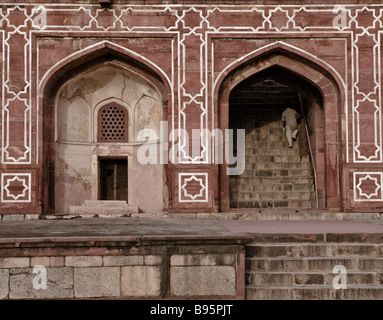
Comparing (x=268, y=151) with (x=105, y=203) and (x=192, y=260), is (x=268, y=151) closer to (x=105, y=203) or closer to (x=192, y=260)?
(x=105, y=203)

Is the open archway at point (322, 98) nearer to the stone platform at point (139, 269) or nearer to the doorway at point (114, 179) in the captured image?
the doorway at point (114, 179)

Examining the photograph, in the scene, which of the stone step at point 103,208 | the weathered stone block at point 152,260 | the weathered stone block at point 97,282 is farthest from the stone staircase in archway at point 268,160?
the weathered stone block at point 97,282

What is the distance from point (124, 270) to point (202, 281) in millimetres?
769

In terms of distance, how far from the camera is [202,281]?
4.40 metres

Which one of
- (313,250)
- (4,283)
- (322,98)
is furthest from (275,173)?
(4,283)

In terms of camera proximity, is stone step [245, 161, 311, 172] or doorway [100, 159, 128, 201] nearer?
doorway [100, 159, 128, 201]

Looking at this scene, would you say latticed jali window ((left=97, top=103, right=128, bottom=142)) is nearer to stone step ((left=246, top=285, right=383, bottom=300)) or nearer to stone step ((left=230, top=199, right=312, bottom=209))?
stone step ((left=230, top=199, right=312, bottom=209))

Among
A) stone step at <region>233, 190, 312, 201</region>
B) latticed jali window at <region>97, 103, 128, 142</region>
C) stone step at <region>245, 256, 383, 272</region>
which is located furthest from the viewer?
latticed jali window at <region>97, 103, 128, 142</region>

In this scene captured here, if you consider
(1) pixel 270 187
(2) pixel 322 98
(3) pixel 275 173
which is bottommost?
(1) pixel 270 187

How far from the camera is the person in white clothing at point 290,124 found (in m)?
10.4

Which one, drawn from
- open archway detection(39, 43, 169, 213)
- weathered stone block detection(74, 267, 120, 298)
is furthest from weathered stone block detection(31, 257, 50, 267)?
open archway detection(39, 43, 169, 213)

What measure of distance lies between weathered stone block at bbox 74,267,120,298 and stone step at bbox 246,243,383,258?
4.82 feet

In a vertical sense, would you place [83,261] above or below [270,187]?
below

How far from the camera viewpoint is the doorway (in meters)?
9.47
